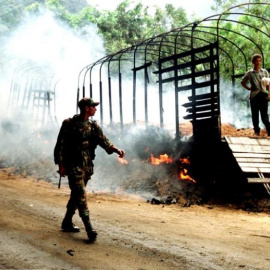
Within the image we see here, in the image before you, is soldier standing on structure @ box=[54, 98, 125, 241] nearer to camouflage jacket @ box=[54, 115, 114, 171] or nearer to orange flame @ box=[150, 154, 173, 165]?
camouflage jacket @ box=[54, 115, 114, 171]

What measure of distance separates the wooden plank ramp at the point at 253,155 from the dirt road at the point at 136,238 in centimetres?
97

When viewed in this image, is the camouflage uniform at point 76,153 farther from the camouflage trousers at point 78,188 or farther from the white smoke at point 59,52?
the white smoke at point 59,52

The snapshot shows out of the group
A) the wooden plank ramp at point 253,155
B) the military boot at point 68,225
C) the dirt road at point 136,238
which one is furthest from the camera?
the wooden plank ramp at point 253,155

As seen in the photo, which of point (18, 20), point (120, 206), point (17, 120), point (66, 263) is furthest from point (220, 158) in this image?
point (18, 20)

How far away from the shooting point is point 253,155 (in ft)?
30.5

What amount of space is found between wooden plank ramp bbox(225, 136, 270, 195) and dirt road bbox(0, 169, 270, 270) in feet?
3.20

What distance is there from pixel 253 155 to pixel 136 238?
15.4 ft

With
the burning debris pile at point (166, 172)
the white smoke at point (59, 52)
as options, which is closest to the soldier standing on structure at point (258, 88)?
the burning debris pile at point (166, 172)

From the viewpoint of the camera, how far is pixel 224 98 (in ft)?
61.3

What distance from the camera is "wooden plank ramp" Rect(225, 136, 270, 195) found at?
8.80m

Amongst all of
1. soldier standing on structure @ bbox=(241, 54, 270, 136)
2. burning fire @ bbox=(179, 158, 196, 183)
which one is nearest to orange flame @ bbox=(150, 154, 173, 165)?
burning fire @ bbox=(179, 158, 196, 183)

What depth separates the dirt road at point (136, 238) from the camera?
14.9 ft

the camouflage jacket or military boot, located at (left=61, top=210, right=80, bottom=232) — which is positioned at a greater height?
the camouflage jacket

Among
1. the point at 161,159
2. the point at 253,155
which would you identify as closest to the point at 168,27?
the point at 161,159
